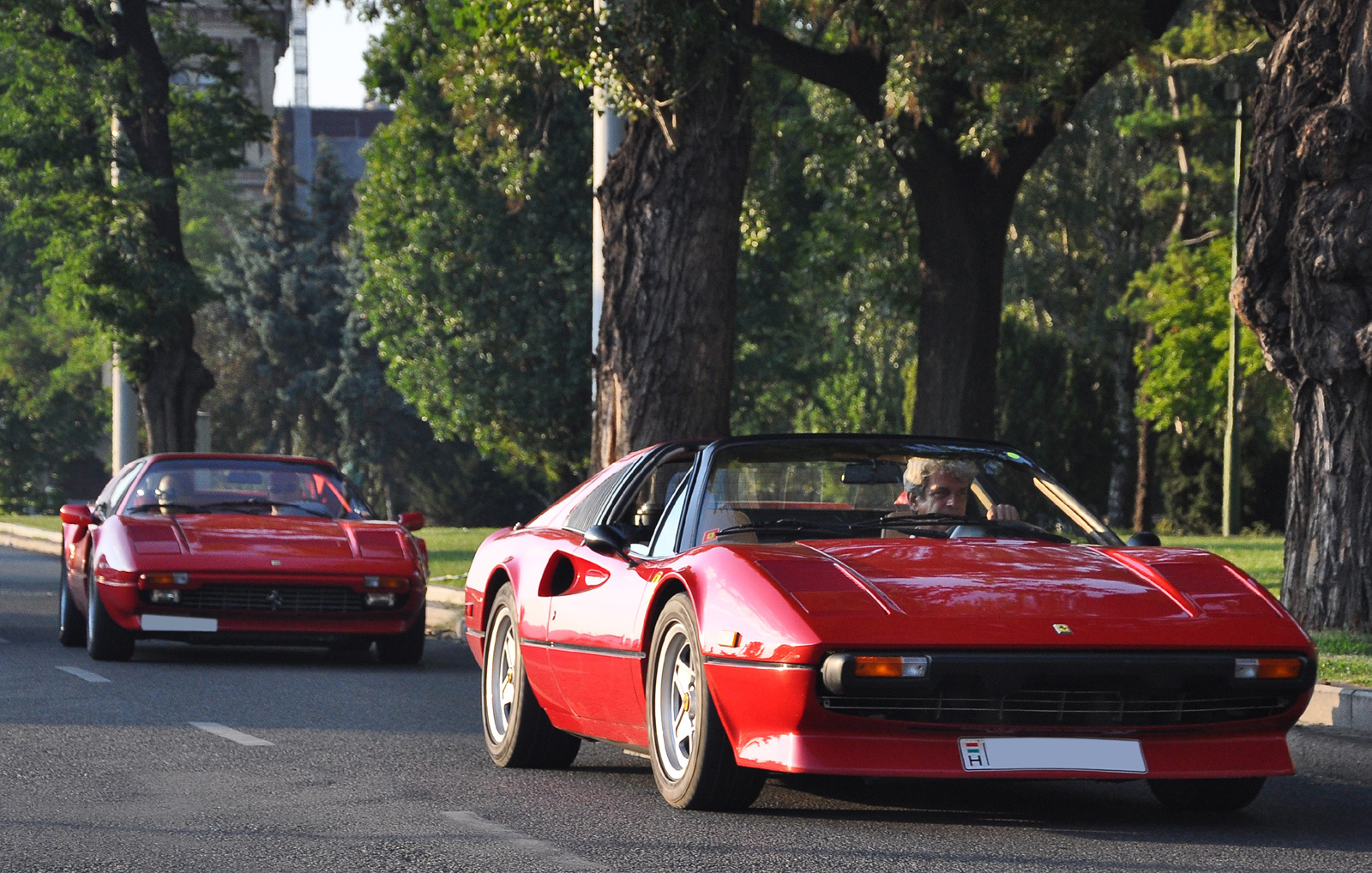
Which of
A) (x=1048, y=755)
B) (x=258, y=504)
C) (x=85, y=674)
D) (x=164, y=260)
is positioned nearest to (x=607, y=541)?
(x=1048, y=755)

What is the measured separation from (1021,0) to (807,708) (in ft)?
42.7

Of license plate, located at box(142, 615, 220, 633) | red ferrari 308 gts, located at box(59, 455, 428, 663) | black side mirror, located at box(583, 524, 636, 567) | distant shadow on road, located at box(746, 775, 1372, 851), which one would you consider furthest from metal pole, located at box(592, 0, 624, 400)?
distant shadow on road, located at box(746, 775, 1372, 851)

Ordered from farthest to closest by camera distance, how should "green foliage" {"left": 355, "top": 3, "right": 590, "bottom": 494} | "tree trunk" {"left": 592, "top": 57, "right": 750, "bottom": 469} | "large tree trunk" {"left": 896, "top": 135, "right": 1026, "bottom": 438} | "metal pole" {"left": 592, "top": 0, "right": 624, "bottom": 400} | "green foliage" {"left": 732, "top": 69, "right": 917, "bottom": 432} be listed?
"green foliage" {"left": 355, "top": 3, "right": 590, "bottom": 494} → "green foliage" {"left": 732, "top": 69, "right": 917, "bottom": 432} → "large tree trunk" {"left": 896, "top": 135, "right": 1026, "bottom": 438} → "metal pole" {"left": 592, "top": 0, "right": 624, "bottom": 400} → "tree trunk" {"left": 592, "top": 57, "right": 750, "bottom": 469}

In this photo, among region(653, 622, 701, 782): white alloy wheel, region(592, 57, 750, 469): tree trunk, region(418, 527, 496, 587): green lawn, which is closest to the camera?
region(653, 622, 701, 782): white alloy wheel

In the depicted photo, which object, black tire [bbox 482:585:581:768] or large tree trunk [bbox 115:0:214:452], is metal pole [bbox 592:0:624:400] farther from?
large tree trunk [bbox 115:0:214:452]

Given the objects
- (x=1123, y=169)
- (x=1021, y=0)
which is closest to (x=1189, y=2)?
(x=1123, y=169)

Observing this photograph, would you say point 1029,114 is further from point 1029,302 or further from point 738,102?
point 1029,302

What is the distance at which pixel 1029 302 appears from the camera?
161 feet

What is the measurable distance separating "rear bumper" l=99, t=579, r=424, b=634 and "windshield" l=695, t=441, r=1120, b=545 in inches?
217

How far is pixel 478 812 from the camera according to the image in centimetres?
668

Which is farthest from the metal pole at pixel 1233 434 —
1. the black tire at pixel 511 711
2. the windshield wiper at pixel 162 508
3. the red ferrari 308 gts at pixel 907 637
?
the red ferrari 308 gts at pixel 907 637

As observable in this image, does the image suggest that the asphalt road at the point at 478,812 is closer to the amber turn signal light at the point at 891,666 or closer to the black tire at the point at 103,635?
the amber turn signal light at the point at 891,666

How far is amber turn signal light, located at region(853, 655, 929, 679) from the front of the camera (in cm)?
575

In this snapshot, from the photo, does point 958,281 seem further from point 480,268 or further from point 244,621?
point 480,268
